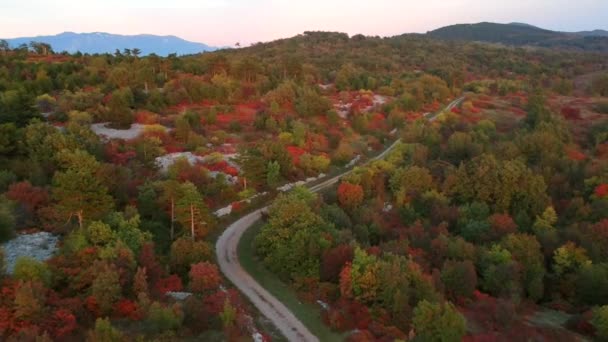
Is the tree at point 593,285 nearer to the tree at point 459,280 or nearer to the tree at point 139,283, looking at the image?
the tree at point 459,280

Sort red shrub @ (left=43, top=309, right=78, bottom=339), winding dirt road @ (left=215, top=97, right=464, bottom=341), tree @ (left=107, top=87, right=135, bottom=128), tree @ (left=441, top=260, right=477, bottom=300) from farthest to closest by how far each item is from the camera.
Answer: tree @ (left=107, top=87, right=135, bottom=128)
tree @ (left=441, top=260, right=477, bottom=300)
winding dirt road @ (left=215, top=97, right=464, bottom=341)
red shrub @ (left=43, top=309, right=78, bottom=339)

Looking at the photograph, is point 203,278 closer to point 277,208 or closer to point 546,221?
point 277,208

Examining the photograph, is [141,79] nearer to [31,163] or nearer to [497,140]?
[31,163]

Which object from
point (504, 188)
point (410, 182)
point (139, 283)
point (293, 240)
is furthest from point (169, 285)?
point (504, 188)

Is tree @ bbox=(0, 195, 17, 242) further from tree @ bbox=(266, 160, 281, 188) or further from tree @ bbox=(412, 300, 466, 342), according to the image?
tree @ bbox=(412, 300, 466, 342)

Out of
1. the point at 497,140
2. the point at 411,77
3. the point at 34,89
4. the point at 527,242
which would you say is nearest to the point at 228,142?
the point at 34,89

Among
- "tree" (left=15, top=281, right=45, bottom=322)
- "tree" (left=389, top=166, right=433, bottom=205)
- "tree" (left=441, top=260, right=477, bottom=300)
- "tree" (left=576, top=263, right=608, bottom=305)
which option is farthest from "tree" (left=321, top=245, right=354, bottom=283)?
"tree" (left=576, top=263, right=608, bottom=305)
